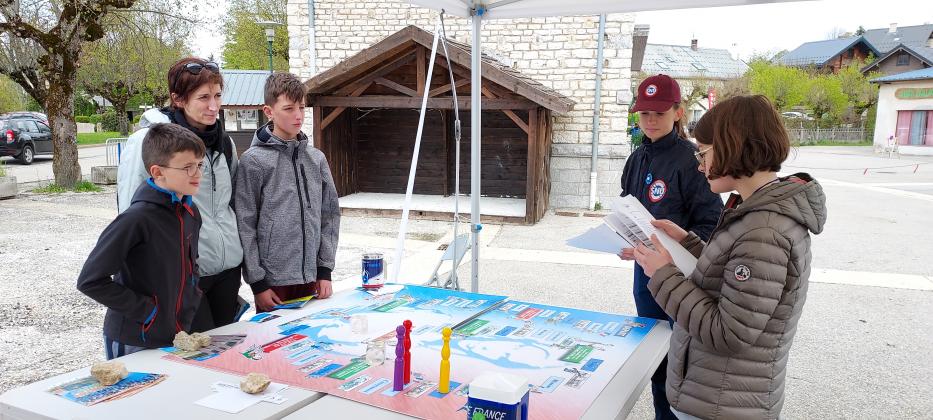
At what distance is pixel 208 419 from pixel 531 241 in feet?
24.0

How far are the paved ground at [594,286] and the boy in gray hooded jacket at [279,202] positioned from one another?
2145 millimetres

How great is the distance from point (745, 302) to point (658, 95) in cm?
145

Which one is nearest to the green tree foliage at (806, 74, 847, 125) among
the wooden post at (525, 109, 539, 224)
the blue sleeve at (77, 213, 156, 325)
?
the wooden post at (525, 109, 539, 224)

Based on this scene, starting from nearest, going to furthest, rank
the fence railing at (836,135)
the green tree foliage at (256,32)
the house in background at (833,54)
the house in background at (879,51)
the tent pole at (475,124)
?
the tent pole at (475,124) < the green tree foliage at (256,32) < the fence railing at (836,135) < the house in background at (879,51) < the house in background at (833,54)

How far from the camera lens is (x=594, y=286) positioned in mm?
6488

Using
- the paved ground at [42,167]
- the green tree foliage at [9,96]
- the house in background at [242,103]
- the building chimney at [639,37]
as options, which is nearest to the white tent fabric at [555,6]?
the building chimney at [639,37]

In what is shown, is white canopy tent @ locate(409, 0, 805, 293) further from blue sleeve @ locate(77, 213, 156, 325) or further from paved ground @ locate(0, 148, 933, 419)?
blue sleeve @ locate(77, 213, 156, 325)

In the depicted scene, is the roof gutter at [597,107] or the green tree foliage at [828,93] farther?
the green tree foliage at [828,93]

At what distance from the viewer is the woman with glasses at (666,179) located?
8.93 feet

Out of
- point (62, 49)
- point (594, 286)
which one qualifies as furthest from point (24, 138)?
point (594, 286)

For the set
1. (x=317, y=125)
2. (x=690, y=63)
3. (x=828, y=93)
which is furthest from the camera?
(x=690, y=63)

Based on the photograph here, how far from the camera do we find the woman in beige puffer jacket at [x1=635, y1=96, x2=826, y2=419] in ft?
5.18

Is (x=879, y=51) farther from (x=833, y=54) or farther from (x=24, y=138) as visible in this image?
(x=24, y=138)

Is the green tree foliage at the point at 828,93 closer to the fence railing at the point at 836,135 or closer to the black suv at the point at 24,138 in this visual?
the fence railing at the point at 836,135
